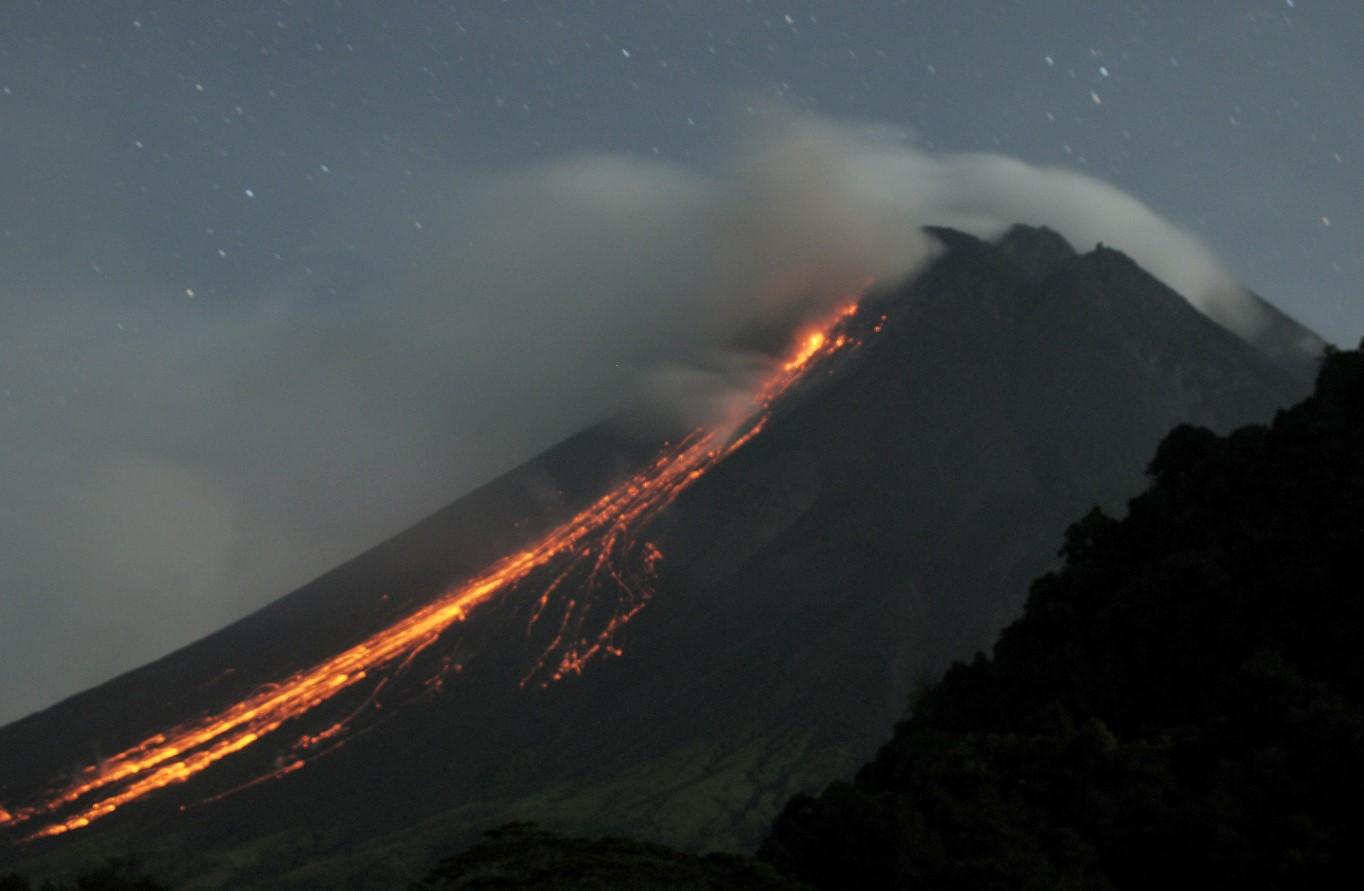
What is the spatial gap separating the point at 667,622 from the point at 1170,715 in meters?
108

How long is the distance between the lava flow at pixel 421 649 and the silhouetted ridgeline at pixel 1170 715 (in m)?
93.9

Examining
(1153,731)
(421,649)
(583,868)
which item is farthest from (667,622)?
(583,868)

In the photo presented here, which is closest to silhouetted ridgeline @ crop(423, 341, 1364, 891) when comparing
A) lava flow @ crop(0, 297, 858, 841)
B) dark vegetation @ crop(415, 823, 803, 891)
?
dark vegetation @ crop(415, 823, 803, 891)

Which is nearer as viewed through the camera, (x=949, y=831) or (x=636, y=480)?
(x=949, y=831)

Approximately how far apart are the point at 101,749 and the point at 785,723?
257 feet

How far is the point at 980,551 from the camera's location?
142625 mm

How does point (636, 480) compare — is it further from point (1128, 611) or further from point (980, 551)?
point (1128, 611)

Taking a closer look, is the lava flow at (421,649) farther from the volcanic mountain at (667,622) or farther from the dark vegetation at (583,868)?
the dark vegetation at (583,868)

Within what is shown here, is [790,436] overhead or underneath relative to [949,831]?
overhead

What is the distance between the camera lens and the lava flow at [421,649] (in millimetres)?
130625

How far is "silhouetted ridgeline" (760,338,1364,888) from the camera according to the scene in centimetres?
2475

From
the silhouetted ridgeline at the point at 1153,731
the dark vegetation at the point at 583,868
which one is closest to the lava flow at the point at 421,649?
the silhouetted ridgeline at the point at 1153,731

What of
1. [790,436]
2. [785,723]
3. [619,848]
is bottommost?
[785,723]

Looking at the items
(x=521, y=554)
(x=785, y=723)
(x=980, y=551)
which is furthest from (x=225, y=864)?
(x=980, y=551)
